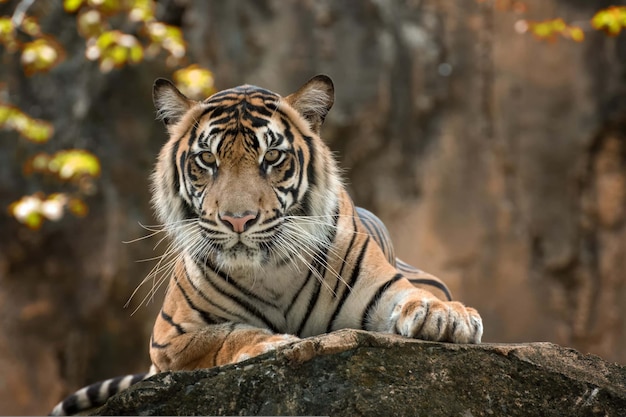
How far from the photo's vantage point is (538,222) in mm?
8469

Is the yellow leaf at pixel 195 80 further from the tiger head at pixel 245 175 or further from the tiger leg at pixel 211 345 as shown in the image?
the tiger leg at pixel 211 345

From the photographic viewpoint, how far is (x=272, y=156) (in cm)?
349

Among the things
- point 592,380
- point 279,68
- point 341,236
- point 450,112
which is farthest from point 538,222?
point 592,380

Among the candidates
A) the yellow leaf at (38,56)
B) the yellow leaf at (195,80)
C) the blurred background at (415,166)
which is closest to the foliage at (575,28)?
the blurred background at (415,166)

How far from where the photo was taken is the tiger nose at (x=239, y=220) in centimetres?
318

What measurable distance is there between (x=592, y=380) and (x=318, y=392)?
0.95 meters

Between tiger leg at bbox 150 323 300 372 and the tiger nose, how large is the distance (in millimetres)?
399

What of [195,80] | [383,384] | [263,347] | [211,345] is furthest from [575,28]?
[383,384]

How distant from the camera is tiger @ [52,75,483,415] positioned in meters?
3.29

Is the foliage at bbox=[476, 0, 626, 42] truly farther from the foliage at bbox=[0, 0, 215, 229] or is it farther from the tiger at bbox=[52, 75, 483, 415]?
the tiger at bbox=[52, 75, 483, 415]

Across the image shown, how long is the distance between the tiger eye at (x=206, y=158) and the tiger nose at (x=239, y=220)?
35 centimetres

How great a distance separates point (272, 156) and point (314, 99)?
0.45 m

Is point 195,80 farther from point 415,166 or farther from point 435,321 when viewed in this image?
point 435,321

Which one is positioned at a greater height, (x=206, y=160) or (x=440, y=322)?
(x=206, y=160)
